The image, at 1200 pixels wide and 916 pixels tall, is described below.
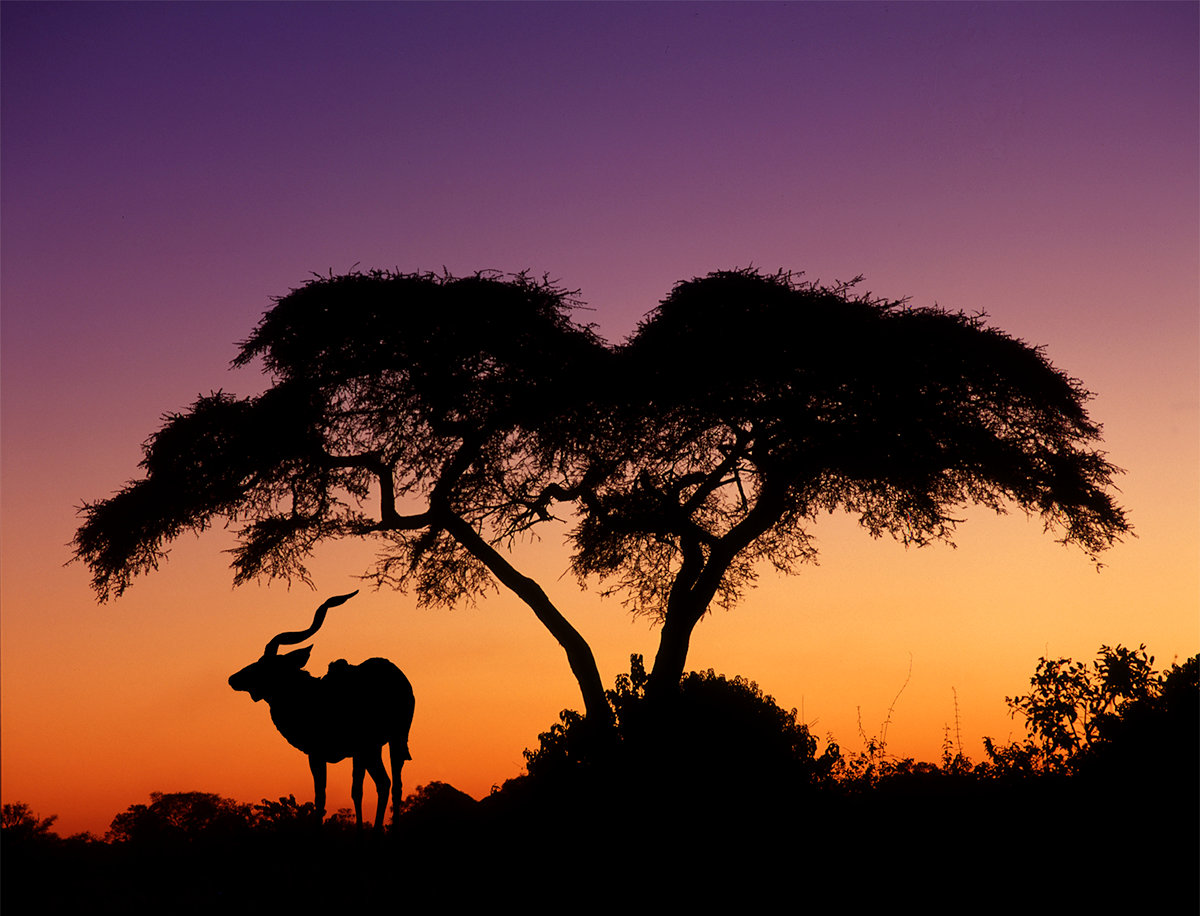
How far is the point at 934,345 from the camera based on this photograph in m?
23.0

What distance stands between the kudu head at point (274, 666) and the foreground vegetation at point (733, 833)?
5.76ft

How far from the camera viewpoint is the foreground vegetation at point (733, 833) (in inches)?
498

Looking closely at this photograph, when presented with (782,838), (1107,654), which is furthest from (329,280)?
(1107,654)

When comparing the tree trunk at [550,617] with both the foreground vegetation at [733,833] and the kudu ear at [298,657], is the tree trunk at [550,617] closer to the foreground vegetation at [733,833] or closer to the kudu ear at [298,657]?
the foreground vegetation at [733,833]

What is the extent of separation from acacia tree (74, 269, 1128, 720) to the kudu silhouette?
6.60 meters

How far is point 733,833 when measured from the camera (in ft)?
51.7

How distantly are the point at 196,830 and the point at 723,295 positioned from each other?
47.4ft

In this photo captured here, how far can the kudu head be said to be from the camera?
15438 mm

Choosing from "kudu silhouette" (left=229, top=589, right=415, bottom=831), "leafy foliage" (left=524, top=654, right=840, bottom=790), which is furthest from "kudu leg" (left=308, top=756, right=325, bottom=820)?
"leafy foliage" (left=524, top=654, right=840, bottom=790)

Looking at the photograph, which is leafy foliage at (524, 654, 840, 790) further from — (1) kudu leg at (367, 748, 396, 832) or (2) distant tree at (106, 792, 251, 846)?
(2) distant tree at (106, 792, 251, 846)

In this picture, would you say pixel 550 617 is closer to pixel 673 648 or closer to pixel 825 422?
pixel 673 648

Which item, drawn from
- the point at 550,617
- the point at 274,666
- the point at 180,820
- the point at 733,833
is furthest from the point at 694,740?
the point at 180,820

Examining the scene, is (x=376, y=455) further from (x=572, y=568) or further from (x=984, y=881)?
(x=984, y=881)

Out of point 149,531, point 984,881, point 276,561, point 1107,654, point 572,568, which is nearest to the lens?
point 984,881
